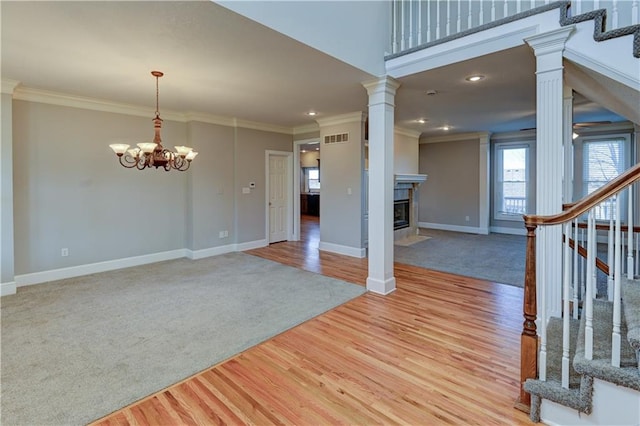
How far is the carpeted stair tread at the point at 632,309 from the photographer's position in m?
1.51

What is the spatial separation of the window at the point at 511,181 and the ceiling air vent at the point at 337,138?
4.66 m

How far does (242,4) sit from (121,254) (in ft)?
Result: 14.3

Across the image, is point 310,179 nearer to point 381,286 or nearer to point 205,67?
point 381,286

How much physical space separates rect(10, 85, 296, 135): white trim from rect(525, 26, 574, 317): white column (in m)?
4.76

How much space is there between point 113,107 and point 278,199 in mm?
3411

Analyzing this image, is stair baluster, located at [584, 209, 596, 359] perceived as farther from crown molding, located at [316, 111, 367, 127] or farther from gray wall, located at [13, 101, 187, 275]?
gray wall, located at [13, 101, 187, 275]

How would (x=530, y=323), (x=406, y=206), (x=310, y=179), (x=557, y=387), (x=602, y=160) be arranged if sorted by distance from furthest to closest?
(x=310, y=179), (x=406, y=206), (x=602, y=160), (x=530, y=323), (x=557, y=387)

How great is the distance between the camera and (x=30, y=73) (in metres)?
3.49

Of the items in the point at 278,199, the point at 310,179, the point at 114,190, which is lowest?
the point at 278,199

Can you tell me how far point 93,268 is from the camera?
4.79 meters

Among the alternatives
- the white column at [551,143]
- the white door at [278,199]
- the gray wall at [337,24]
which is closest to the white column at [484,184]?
the white door at [278,199]

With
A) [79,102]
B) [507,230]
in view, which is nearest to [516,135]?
[507,230]

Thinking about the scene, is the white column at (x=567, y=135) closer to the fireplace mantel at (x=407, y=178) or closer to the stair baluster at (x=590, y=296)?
the stair baluster at (x=590, y=296)

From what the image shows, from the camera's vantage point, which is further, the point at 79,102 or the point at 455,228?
the point at 455,228
